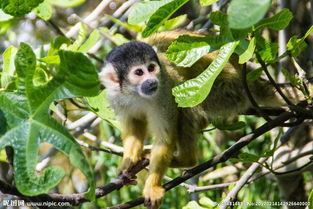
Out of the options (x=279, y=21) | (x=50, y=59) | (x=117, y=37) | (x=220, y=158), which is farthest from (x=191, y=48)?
(x=117, y=37)

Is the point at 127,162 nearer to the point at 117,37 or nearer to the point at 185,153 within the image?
the point at 185,153

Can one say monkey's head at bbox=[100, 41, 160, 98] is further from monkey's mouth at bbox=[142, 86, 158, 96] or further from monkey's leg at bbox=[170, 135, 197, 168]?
monkey's leg at bbox=[170, 135, 197, 168]

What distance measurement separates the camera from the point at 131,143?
3.39 meters

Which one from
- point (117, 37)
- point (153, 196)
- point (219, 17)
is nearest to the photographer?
point (219, 17)

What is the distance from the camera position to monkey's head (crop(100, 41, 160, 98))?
3195 mm

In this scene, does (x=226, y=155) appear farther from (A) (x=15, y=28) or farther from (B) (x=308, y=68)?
(A) (x=15, y=28)

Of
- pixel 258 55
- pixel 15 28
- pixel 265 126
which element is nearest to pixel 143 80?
pixel 265 126

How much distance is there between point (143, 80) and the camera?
3199 mm

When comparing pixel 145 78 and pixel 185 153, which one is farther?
pixel 185 153

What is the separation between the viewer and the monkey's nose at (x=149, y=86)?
3.14 metres

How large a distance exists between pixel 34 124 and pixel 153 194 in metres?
1.55

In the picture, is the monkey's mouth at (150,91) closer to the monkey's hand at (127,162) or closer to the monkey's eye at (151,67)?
the monkey's eye at (151,67)

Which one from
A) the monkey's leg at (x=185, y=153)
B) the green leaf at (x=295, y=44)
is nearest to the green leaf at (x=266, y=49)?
the green leaf at (x=295, y=44)

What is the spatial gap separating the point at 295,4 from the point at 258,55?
204 cm
